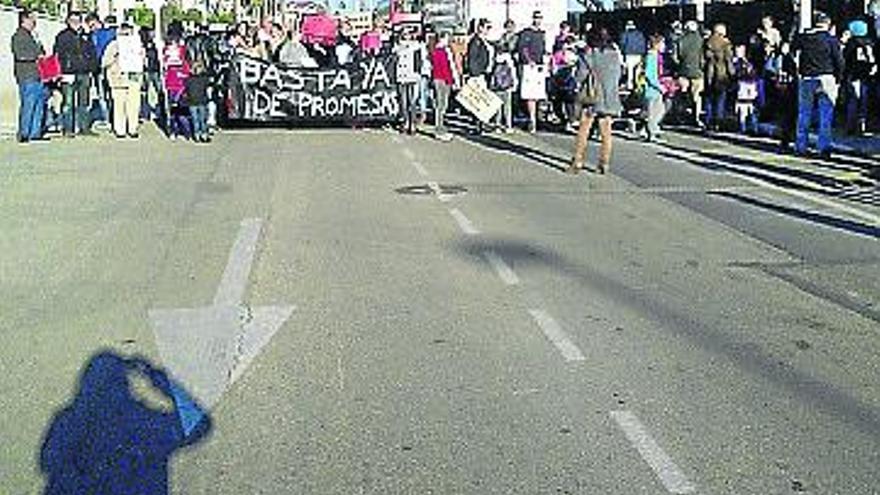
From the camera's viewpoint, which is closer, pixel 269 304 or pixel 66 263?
pixel 269 304

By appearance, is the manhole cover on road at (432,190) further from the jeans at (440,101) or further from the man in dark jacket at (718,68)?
the man in dark jacket at (718,68)

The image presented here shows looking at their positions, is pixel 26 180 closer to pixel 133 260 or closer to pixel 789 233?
pixel 133 260

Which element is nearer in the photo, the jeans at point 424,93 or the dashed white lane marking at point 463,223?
the dashed white lane marking at point 463,223

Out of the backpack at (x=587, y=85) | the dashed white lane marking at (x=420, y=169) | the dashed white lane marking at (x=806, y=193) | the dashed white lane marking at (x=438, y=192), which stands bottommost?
the dashed white lane marking at (x=806, y=193)

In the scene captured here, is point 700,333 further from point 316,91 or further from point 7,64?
point 7,64

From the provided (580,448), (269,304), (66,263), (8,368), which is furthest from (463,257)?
(580,448)

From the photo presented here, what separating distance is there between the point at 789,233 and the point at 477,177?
5.44 m

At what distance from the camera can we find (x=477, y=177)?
17500mm

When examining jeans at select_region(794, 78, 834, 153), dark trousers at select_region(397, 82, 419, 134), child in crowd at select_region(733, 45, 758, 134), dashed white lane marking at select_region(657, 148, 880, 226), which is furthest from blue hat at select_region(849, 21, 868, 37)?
dark trousers at select_region(397, 82, 419, 134)

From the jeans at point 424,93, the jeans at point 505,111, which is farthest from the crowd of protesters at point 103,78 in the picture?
the jeans at point 505,111

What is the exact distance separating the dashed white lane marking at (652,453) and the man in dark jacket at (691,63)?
1789cm

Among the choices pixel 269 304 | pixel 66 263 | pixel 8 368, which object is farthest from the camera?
pixel 66 263

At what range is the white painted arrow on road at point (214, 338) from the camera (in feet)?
24.9

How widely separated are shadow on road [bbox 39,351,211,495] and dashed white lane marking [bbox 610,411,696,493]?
1.92 metres
